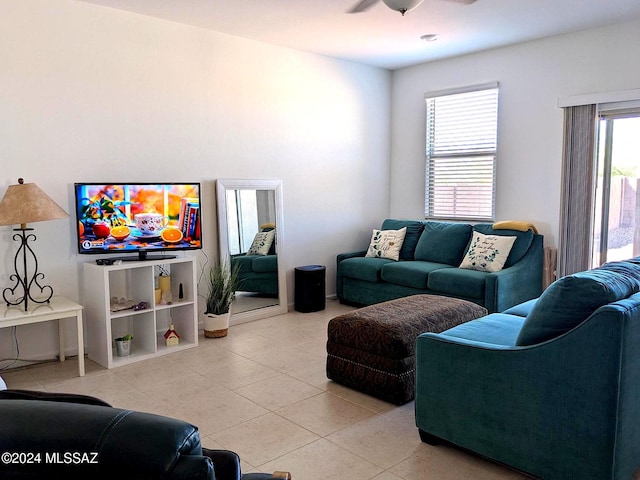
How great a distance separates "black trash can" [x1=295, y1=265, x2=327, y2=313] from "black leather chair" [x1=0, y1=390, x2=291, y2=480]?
14.6 feet

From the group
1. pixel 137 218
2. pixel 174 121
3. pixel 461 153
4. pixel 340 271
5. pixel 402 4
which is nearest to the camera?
pixel 402 4

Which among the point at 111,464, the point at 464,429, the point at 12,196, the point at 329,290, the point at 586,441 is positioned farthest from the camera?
the point at 329,290

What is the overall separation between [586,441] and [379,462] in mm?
922

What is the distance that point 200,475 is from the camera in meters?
0.81

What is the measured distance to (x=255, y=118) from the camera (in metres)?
5.07

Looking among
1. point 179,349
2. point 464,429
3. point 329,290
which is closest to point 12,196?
point 179,349

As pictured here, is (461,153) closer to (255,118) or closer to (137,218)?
(255,118)

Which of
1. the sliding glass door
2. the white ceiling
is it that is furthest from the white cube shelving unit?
the sliding glass door

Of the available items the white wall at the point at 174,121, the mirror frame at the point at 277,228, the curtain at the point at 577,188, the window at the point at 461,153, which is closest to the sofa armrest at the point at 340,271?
the white wall at the point at 174,121

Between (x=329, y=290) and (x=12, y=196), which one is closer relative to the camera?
(x=12, y=196)

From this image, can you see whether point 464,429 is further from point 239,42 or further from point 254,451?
point 239,42

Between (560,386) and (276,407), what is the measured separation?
5.36 ft

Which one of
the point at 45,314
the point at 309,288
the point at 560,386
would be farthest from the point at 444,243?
the point at 45,314

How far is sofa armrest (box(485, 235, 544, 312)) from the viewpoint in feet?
14.7
